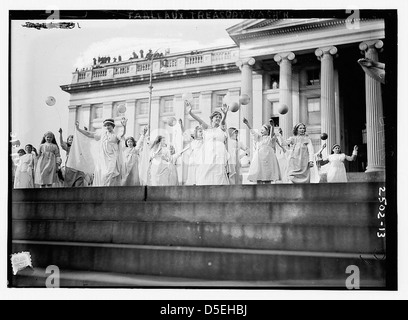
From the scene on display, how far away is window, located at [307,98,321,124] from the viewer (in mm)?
7750

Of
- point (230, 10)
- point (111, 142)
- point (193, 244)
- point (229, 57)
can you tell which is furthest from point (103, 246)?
point (230, 10)

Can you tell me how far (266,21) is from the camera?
732 cm

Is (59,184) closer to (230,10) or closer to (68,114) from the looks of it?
(68,114)

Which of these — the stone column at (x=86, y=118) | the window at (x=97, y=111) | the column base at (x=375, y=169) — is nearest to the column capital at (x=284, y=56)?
the column base at (x=375, y=169)

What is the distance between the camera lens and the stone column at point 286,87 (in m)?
7.84

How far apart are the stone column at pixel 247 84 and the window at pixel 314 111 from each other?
96 centimetres

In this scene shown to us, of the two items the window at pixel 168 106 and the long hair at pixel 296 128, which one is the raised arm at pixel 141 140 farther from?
the long hair at pixel 296 128

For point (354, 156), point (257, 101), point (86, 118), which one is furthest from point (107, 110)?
point (354, 156)

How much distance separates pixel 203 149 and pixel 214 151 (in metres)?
0.18

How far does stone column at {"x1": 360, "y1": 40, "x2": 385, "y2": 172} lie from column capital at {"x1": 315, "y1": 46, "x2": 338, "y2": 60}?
2.21 ft

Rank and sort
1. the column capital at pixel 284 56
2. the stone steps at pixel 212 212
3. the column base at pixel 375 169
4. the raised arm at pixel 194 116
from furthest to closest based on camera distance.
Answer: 1. the column capital at pixel 284 56
2. the raised arm at pixel 194 116
3. the column base at pixel 375 169
4. the stone steps at pixel 212 212

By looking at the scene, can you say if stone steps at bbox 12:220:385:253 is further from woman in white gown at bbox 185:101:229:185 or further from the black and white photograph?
woman in white gown at bbox 185:101:229:185

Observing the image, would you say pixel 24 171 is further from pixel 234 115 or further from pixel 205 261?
pixel 234 115

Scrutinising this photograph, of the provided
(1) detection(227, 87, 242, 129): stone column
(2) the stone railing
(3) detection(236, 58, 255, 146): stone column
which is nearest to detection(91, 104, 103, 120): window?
(2) the stone railing
